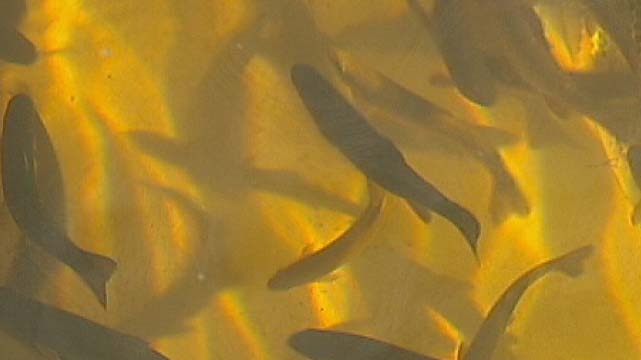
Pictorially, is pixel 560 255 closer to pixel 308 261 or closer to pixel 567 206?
pixel 567 206

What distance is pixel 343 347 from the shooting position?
7.11 ft

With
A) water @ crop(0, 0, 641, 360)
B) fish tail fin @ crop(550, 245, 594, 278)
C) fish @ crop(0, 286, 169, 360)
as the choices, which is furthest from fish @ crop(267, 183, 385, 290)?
fish tail fin @ crop(550, 245, 594, 278)

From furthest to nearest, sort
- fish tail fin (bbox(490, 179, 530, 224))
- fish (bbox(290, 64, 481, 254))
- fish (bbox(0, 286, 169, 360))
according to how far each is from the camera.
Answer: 1. fish tail fin (bbox(490, 179, 530, 224))
2. fish (bbox(290, 64, 481, 254))
3. fish (bbox(0, 286, 169, 360))

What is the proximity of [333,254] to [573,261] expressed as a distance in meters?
0.59

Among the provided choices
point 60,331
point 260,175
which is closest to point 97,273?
point 60,331

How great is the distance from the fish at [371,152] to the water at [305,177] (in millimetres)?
39

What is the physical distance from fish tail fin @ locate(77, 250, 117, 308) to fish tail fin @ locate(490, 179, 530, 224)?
896mm

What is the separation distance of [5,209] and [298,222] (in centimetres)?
65

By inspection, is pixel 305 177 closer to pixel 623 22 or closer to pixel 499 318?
pixel 499 318

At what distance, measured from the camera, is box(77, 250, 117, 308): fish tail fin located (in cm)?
215

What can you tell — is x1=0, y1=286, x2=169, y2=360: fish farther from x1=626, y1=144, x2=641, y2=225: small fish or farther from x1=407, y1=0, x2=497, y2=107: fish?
x1=626, y1=144, x2=641, y2=225: small fish

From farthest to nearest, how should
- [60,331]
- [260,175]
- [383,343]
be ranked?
1. [260,175]
2. [383,343]
3. [60,331]

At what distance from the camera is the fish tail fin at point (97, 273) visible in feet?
7.06

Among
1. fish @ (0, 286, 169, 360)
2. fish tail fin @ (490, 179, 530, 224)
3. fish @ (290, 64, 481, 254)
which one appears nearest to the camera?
fish @ (0, 286, 169, 360)
